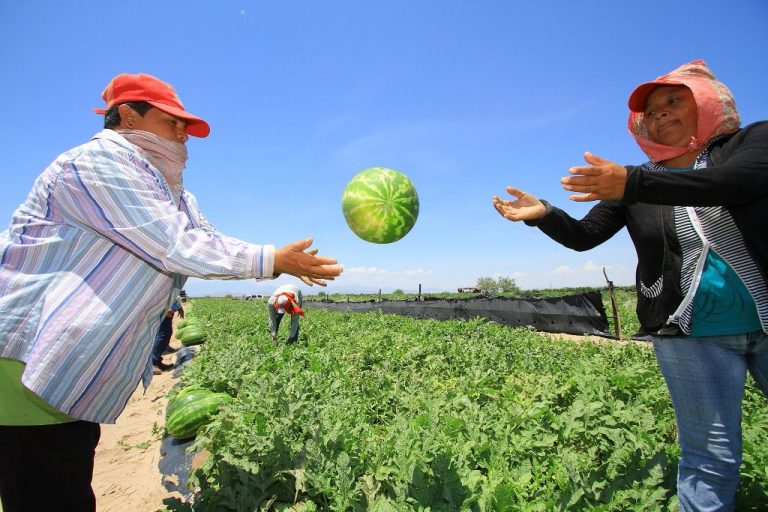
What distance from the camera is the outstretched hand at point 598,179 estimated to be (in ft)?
5.25

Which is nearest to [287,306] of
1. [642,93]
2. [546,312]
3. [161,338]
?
[161,338]

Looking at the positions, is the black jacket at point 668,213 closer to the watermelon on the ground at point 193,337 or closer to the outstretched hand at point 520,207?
the outstretched hand at point 520,207

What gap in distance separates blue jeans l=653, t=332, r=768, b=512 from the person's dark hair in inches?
107

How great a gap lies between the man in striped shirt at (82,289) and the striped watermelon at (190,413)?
2540 mm

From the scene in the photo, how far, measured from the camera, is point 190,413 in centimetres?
426

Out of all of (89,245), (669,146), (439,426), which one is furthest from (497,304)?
(89,245)

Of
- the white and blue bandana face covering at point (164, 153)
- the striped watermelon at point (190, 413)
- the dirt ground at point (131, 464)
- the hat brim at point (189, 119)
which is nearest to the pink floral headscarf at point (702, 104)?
the hat brim at point (189, 119)

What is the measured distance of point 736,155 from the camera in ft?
5.26

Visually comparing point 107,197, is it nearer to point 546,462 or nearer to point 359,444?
point 359,444

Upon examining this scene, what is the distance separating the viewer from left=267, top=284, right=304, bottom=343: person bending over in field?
8094mm

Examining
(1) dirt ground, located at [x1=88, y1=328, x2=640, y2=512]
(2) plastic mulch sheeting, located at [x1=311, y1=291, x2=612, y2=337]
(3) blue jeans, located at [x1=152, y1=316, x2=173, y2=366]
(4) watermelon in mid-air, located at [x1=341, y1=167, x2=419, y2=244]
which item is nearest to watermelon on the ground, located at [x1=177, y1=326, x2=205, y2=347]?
(3) blue jeans, located at [x1=152, y1=316, x2=173, y2=366]

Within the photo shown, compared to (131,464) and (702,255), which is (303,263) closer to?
(702,255)

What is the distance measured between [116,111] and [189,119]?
13.0 inches

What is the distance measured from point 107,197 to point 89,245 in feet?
0.73
